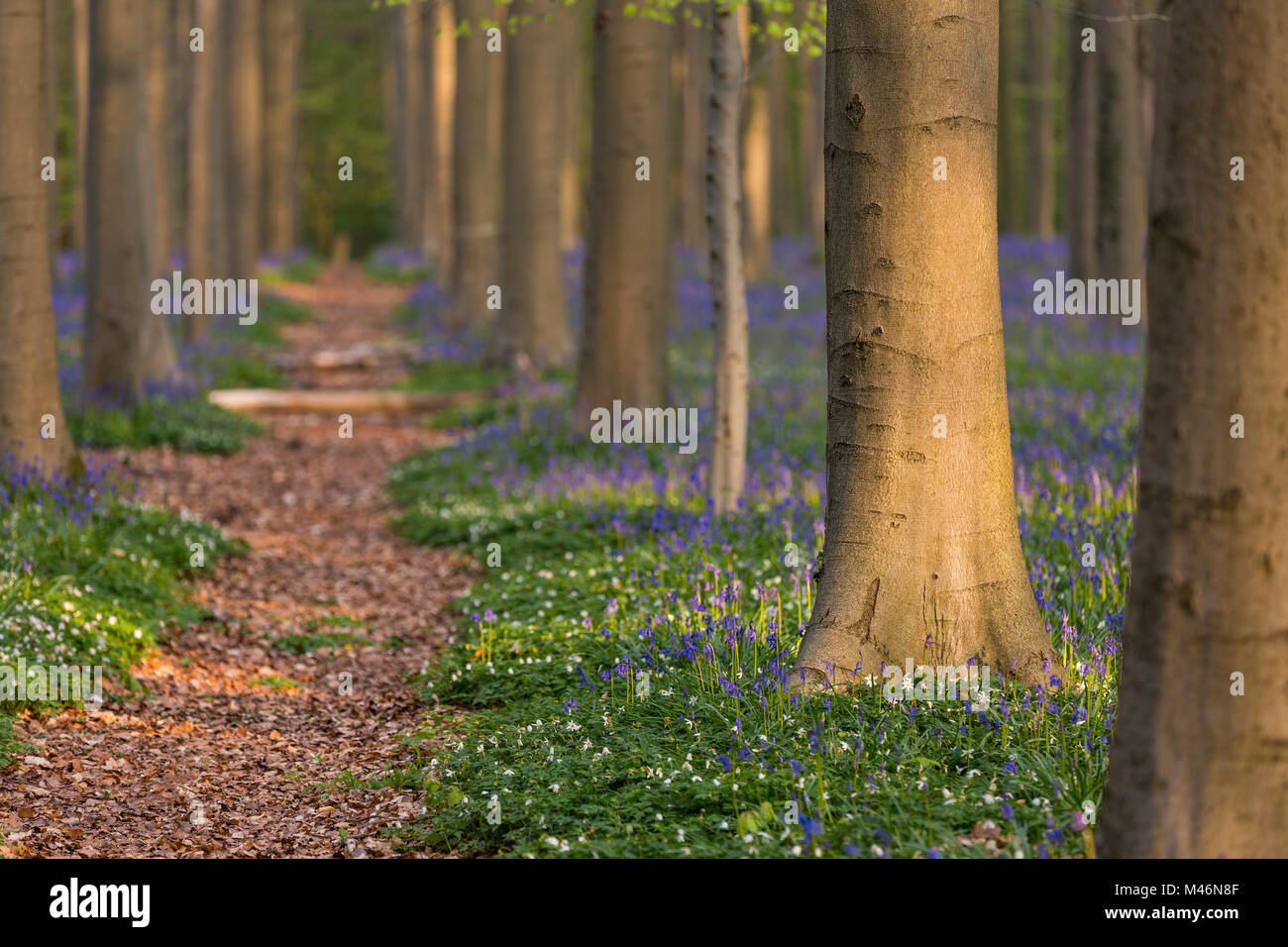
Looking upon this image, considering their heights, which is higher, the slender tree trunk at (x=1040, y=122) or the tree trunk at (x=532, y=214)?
the slender tree trunk at (x=1040, y=122)

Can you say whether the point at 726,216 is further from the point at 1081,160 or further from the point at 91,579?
the point at 1081,160

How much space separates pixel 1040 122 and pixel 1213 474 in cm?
3225

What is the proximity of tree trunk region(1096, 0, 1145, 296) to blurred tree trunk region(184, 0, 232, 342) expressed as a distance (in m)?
12.6

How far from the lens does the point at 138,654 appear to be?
22.8 ft

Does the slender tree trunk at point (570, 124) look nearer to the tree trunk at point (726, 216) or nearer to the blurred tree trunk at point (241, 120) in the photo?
the blurred tree trunk at point (241, 120)

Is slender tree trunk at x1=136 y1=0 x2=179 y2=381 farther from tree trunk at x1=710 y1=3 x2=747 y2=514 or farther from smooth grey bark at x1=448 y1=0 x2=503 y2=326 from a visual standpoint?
tree trunk at x1=710 y1=3 x2=747 y2=514

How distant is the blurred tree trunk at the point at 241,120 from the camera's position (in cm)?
2473

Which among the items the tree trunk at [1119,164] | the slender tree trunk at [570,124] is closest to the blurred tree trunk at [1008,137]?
the slender tree trunk at [570,124]

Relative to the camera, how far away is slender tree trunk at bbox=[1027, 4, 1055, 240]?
32375 millimetres

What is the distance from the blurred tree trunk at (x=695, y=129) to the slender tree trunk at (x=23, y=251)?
67.0ft

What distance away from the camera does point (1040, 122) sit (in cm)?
3316

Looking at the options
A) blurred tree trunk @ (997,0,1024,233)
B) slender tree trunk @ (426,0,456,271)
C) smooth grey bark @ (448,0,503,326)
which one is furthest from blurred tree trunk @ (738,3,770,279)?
blurred tree trunk @ (997,0,1024,233)
